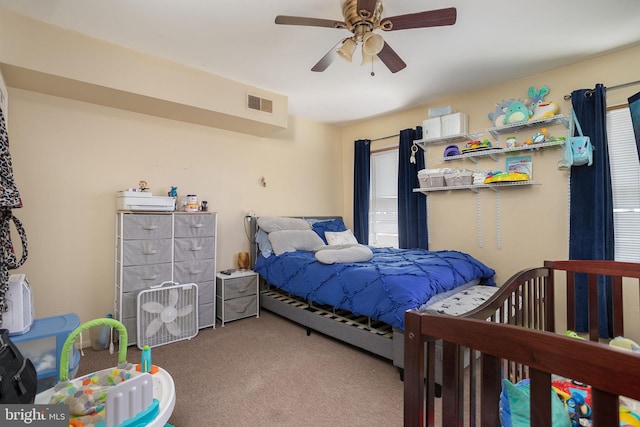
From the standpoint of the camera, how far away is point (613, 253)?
2545 mm

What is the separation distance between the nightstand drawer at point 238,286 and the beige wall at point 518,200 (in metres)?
2.22

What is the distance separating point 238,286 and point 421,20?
9.36 ft

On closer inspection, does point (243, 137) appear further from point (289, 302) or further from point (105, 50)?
point (289, 302)

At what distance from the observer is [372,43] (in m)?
1.88

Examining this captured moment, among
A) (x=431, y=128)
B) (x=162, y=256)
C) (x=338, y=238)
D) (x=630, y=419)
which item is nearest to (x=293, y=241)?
(x=338, y=238)

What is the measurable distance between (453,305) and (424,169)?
196cm

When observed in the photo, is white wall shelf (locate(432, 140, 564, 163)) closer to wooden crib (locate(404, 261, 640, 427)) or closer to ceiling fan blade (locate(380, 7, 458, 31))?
ceiling fan blade (locate(380, 7, 458, 31))

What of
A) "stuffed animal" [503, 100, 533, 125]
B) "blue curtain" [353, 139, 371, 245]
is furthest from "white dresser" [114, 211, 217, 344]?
"stuffed animal" [503, 100, 533, 125]

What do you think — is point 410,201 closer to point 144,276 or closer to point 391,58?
point 391,58

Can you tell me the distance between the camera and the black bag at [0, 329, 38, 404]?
1.15 m

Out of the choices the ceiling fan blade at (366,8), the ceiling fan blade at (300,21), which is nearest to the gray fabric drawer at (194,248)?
the ceiling fan blade at (300,21)

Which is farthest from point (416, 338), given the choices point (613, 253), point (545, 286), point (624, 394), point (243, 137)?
point (243, 137)

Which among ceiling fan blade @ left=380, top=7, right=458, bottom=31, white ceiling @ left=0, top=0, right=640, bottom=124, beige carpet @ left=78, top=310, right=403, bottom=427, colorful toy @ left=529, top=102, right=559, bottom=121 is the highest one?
white ceiling @ left=0, top=0, right=640, bottom=124

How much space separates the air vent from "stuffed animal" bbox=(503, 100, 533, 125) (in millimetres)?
2469
